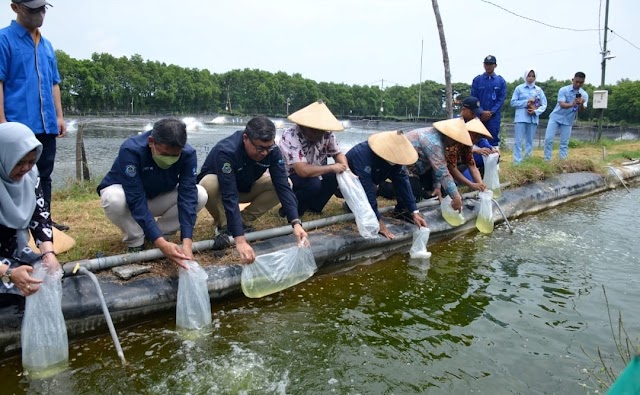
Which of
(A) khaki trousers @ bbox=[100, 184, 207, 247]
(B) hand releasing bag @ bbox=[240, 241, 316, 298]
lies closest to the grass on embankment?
(A) khaki trousers @ bbox=[100, 184, 207, 247]

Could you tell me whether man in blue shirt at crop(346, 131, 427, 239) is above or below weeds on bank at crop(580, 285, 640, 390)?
above

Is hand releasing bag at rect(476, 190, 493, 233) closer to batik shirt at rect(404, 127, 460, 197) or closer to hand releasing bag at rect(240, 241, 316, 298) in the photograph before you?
batik shirt at rect(404, 127, 460, 197)

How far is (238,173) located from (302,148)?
85 cm

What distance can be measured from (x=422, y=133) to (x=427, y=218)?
3.41 ft

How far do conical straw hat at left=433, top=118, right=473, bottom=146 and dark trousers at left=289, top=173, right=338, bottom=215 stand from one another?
1349 millimetres

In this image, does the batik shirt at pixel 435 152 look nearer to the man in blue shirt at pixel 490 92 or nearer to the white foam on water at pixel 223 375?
the man in blue shirt at pixel 490 92

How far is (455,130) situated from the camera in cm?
521

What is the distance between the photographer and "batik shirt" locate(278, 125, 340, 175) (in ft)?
15.1

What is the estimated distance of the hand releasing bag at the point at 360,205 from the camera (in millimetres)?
4520

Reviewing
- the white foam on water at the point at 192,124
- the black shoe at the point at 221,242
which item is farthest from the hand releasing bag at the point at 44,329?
the white foam on water at the point at 192,124

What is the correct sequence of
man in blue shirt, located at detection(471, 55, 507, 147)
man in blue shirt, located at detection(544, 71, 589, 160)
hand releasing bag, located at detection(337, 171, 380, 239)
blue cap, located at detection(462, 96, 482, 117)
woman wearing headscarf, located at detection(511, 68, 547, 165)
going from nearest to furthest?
hand releasing bag, located at detection(337, 171, 380, 239), blue cap, located at detection(462, 96, 482, 117), man in blue shirt, located at detection(471, 55, 507, 147), woman wearing headscarf, located at detection(511, 68, 547, 165), man in blue shirt, located at detection(544, 71, 589, 160)

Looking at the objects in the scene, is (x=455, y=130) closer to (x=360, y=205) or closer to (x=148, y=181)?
(x=360, y=205)

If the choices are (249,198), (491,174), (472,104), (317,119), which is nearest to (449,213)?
(491,174)

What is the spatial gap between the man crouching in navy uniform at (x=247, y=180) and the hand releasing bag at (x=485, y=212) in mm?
2668
